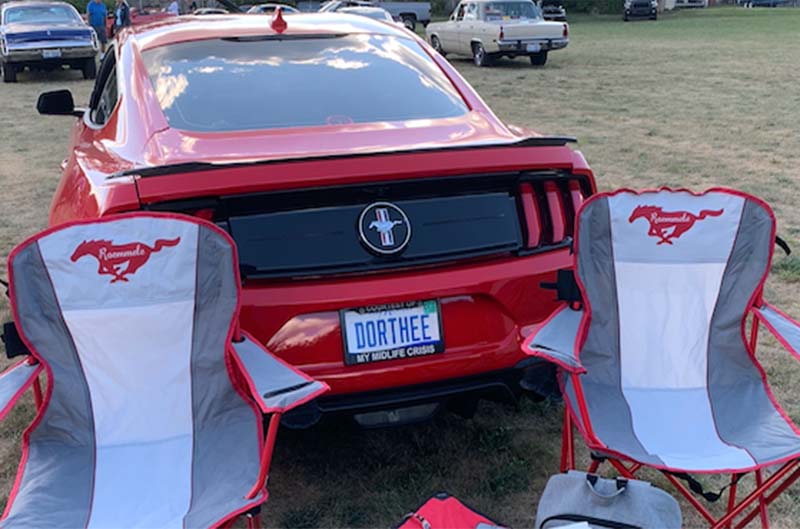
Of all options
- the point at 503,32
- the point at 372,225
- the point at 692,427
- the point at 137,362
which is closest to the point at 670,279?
the point at 692,427

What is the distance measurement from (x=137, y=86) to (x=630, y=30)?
28.8 meters

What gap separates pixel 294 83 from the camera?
3594mm

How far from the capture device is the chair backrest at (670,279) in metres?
3.03

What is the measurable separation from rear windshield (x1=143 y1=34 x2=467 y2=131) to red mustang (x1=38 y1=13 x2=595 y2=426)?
23mm

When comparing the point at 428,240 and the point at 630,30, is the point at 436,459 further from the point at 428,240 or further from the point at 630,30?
the point at 630,30

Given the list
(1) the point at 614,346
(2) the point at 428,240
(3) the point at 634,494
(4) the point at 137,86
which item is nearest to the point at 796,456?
(3) the point at 634,494

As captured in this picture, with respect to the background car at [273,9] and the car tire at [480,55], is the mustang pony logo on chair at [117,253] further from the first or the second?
the car tire at [480,55]

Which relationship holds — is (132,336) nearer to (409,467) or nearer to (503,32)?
(409,467)

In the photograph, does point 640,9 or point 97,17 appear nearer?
point 97,17

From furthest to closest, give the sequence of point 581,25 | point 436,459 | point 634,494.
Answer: point 581,25 → point 436,459 → point 634,494

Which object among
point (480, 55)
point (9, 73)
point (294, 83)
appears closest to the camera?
point (294, 83)

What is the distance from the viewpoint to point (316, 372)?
269 centimetres

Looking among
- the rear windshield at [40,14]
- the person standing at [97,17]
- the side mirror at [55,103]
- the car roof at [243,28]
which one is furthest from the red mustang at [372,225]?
the person standing at [97,17]

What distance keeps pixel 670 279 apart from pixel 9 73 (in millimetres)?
15465
